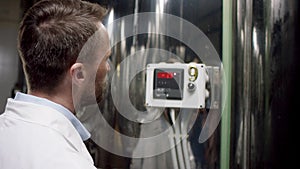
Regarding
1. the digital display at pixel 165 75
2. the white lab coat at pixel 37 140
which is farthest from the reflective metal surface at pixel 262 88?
the white lab coat at pixel 37 140

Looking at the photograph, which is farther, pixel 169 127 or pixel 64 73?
pixel 169 127

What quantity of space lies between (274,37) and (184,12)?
0.28 metres

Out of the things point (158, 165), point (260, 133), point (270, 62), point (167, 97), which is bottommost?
point (158, 165)

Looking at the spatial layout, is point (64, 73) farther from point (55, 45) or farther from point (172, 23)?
point (172, 23)

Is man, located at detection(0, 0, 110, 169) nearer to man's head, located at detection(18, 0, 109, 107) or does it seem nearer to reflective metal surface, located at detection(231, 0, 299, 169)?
man's head, located at detection(18, 0, 109, 107)

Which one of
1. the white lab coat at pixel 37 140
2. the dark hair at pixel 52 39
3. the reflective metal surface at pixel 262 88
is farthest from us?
the reflective metal surface at pixel 262 88

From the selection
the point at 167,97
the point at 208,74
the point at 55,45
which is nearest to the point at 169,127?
the point at 167,97

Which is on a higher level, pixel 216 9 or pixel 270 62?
pixel 216 9

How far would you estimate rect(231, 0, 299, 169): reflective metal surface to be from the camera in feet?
2.98

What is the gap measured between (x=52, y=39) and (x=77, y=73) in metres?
0.09

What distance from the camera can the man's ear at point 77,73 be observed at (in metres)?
0.63

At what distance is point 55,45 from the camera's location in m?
0.60

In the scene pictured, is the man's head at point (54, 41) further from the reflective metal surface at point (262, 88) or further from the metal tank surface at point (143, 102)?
the reflective metal surface at point (262, 88)

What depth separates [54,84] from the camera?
25.0 inches
